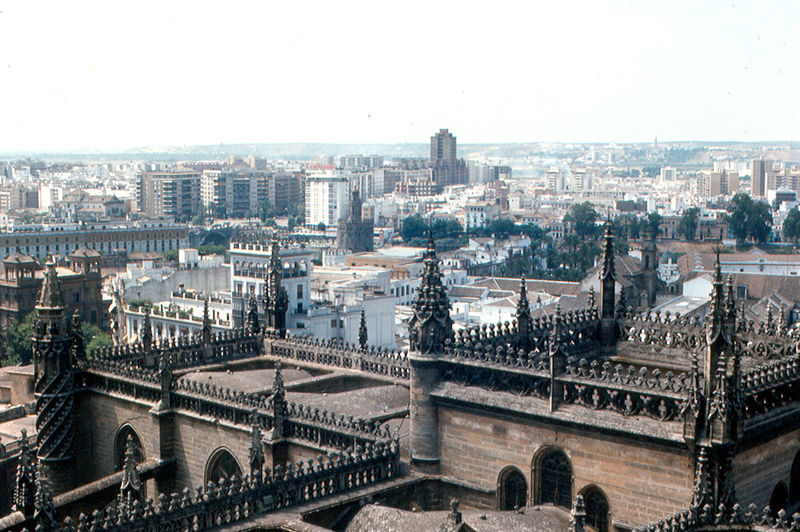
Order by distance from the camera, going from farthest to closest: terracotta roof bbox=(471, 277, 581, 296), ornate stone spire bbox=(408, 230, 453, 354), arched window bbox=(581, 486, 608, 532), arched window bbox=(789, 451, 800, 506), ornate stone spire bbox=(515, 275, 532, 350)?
terracotta roof bbox=(471, 277, 581, 296) < ornate stone spire bbox=(515, 275, 532, 350) < ornate stone spire bbox=(408, 230, 453, 354) < arched window bbox=(789, 451, 800, 506) < arched window bbox=(581, 486, 608, 532)

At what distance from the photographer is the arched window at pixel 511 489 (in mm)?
23484

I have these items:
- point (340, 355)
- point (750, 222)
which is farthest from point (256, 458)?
point (750, 222)

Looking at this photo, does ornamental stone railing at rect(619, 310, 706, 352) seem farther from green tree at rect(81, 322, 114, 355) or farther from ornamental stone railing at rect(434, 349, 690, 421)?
green tree at rect(81, 322, 114, 355)

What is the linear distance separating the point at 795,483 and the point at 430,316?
8984 millimetres

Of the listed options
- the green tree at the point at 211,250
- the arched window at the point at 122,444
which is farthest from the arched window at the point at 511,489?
the green tree at the point at 211,250

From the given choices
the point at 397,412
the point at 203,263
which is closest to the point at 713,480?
the point at 397,412

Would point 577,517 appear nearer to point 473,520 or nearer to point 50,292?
point 473,520

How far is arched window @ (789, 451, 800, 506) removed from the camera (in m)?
22.8

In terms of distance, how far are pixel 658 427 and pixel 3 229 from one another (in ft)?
550

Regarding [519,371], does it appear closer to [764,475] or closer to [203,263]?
[764,475]

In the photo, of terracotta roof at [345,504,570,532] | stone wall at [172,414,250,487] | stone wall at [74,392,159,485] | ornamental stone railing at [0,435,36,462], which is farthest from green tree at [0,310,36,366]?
terracotta roof at [345,504,570,532]

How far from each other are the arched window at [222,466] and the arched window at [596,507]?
1018 cm

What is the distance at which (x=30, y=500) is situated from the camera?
69.5ft

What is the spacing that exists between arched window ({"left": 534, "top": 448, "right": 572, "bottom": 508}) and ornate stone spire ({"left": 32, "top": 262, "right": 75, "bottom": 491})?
1699cm
